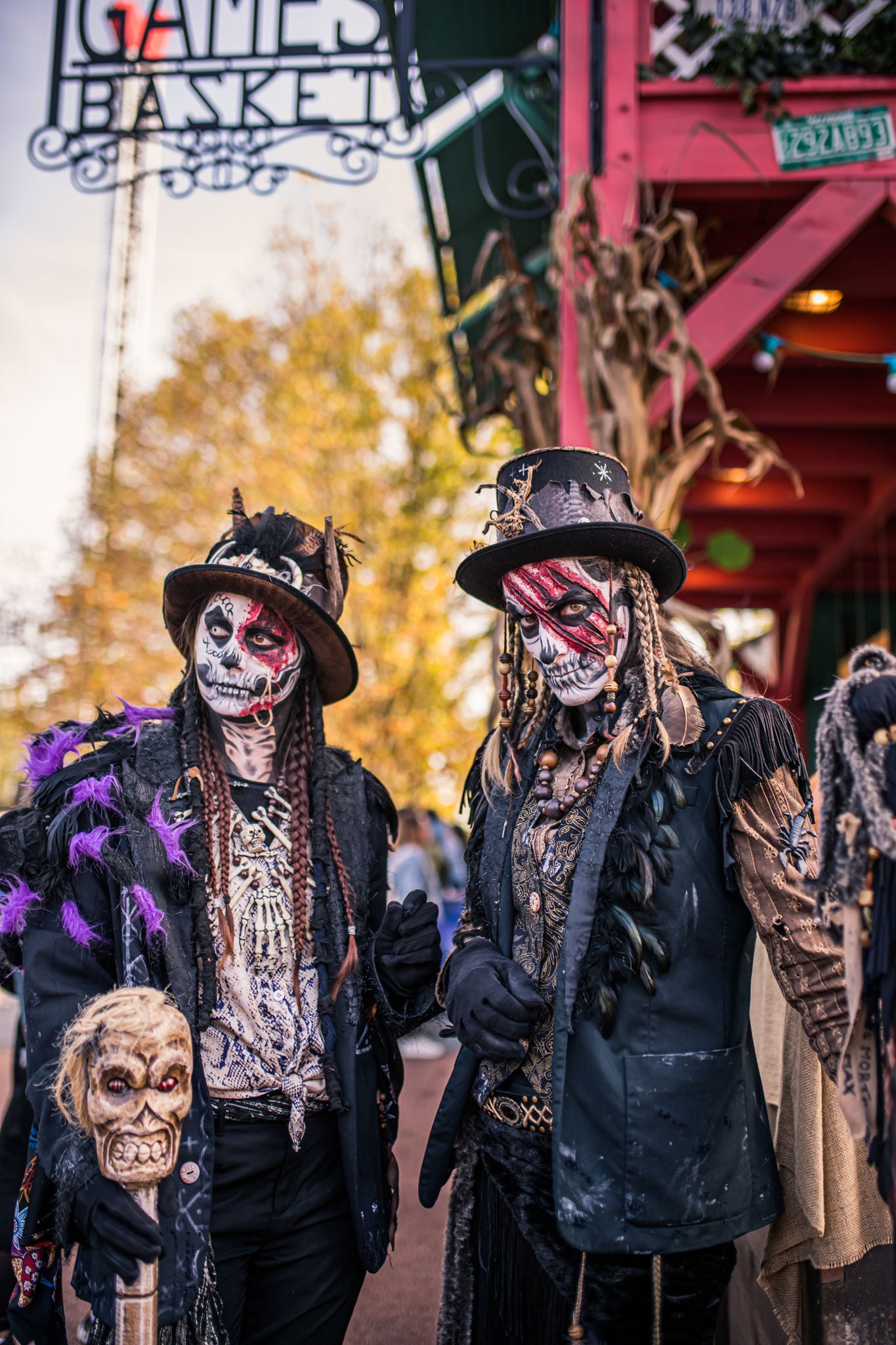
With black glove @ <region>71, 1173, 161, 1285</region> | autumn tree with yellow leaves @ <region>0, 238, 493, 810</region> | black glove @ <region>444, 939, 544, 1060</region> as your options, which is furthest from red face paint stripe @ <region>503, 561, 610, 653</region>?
autumn tree with yellow leaves @ <region>0, 238, 493, 810</region>

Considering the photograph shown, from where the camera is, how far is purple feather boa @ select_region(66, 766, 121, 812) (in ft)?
7.52

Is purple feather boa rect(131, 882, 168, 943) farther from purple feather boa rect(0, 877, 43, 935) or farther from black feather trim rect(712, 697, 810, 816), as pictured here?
black feather trim rect(712, 697, 810, 816)

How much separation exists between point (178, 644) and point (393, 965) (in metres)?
0.97

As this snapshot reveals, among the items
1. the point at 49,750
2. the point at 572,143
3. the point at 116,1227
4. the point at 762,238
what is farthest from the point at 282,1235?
the point at 762,238

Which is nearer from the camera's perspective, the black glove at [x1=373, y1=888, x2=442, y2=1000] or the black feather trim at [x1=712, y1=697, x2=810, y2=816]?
the black feather trim at [x1=712, y1=697, x2=810, y2=816]

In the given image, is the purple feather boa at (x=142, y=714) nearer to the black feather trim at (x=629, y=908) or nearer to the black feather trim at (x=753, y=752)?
the black feather trim at (x=629, y=908)

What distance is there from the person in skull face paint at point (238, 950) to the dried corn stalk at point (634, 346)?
1.62 meters

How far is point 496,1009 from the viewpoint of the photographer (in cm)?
206

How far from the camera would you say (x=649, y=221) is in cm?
390

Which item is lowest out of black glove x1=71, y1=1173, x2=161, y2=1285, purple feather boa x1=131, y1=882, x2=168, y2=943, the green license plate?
black glove x1=71, y1=1173, x2=161, y2=1285

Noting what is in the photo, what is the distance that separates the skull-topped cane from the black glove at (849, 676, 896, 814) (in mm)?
1249

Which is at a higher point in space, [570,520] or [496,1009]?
[570,520]

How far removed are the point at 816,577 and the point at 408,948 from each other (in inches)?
Result: 238

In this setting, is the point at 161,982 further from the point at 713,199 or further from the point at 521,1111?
the point at 713,199
